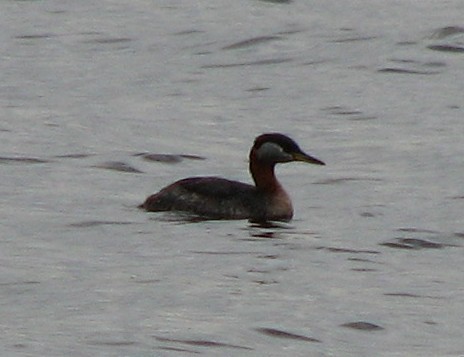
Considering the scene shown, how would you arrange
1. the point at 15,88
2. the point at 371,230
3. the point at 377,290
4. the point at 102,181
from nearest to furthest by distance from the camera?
1. the point at 377,290
2. the point at 371,230
3. the point at 102,181
4. the point at 15,88

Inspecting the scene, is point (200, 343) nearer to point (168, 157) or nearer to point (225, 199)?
point (225, 199)

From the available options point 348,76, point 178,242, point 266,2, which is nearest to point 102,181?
point 178,242

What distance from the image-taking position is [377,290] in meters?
14.1

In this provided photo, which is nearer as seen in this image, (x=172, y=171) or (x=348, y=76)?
(x=172, y=171)

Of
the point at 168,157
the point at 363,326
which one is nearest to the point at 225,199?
the point at 168,157

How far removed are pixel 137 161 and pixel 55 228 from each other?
3.30m

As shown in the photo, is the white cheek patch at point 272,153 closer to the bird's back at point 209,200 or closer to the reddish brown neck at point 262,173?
the reddish brown neck at point 262,173

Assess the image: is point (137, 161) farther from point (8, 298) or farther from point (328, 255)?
point (8, 298)

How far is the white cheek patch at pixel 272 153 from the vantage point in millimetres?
17406

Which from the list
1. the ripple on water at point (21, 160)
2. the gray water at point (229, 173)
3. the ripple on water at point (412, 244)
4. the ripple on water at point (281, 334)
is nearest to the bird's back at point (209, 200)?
the gray water at point (229, 173)

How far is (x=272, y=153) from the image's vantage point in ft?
57.2

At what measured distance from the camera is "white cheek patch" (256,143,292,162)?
685 inches

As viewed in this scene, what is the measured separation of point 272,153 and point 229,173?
1.67 meters

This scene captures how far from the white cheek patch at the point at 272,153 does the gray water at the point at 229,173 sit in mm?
408
